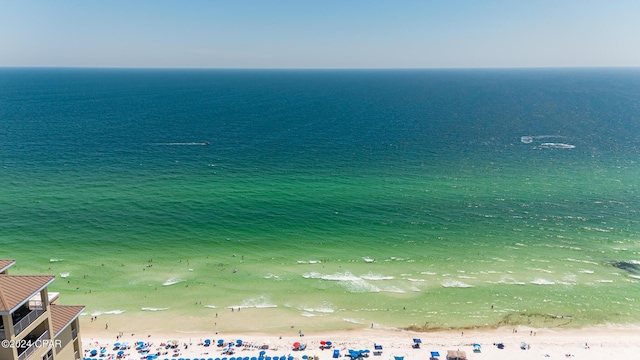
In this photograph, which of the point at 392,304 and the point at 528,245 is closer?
the point at 392,304

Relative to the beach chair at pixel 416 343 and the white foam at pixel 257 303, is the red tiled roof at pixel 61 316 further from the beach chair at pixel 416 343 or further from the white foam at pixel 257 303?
the beach chair at pixel 416 343

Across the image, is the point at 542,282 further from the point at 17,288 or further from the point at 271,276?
the point at 17,288

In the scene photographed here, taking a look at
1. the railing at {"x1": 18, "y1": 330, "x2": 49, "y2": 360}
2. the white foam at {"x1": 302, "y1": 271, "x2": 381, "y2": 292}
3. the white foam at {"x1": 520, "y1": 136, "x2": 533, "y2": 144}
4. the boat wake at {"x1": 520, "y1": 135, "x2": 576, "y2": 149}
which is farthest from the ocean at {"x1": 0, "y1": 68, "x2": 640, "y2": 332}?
the railing at {"x1": 18, "y1": 330, "x2": 49, "y2": 360}

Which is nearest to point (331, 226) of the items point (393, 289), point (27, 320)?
point (393, 289)

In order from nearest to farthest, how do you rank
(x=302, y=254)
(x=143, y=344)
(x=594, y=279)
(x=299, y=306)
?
1. (x=143, y=344)
2. (x=299, y=306)
3. (x=594, y=279)
4. (x=302, y=254)

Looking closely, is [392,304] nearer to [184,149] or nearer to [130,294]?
[130,294]

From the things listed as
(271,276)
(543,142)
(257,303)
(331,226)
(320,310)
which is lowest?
(320,310)

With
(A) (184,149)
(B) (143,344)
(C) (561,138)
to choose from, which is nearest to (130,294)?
(B) (143,344)

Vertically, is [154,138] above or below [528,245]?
above
